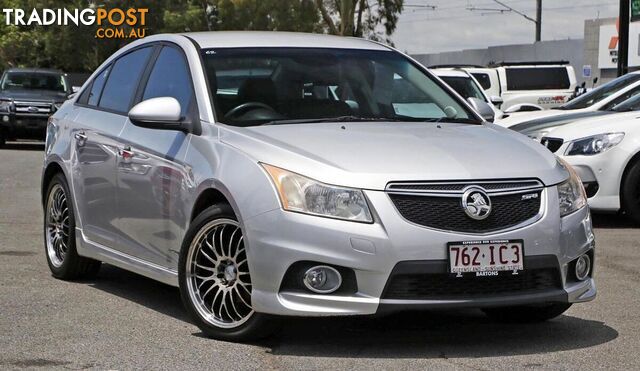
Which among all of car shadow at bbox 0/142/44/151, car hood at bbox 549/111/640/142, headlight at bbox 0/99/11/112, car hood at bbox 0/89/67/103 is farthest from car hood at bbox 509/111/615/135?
car shadow at bbox 0/142/44/151

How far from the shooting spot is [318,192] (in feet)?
18.4

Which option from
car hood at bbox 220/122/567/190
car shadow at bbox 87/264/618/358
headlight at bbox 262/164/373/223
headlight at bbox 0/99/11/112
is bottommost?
headlight at bbox 0/99/11/112

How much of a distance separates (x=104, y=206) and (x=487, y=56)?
60.1 metres

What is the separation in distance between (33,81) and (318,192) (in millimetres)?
21861

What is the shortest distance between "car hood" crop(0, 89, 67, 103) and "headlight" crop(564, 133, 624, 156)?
50.9ft

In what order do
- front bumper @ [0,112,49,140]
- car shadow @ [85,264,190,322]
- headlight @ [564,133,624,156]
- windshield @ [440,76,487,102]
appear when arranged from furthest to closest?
front bumper @ [0,112,49,140]
windshield @ [440,76,487,102]
headlight @ [564,133,624,156]
car shadow @ [85,264,190,322]

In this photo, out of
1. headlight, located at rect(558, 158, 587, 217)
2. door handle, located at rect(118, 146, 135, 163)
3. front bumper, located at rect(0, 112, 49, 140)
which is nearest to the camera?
headlight, located at rect(558, 158, 587, 217)

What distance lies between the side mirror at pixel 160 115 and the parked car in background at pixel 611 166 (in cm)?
596

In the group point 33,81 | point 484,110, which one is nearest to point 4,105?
point 33,81

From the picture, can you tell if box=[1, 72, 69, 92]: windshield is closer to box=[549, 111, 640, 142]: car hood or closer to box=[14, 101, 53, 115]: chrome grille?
box=[14, 101, 53, 115]: chrome grille

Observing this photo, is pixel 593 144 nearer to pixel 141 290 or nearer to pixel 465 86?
pixel 141 290

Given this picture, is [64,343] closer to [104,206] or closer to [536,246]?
[104,206]


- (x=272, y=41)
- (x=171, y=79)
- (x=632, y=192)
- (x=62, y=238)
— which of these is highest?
(x=272, y=41)

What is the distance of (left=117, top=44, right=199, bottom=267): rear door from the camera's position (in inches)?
254
